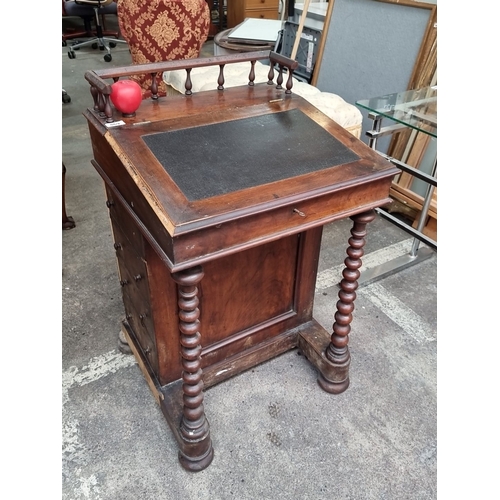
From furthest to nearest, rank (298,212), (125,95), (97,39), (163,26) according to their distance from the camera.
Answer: (97,39)
(163,26)
(125,95)
(298,212)

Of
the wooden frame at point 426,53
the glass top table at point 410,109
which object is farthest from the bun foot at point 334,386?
the wooden frame at point 426,53

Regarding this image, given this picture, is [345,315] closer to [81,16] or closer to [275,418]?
[275,418]

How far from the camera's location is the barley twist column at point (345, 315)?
144 centimetres

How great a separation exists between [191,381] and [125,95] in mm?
845

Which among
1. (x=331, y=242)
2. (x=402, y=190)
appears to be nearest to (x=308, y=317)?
(x=331, y=242)

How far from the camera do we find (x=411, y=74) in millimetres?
2695

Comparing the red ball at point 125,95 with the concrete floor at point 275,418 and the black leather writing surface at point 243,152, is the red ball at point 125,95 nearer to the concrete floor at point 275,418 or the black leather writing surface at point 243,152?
the black leather writing surface at point 243,152

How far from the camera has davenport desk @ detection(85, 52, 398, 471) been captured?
3.59 ft

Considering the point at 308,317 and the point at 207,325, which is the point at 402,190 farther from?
the point at 207,325

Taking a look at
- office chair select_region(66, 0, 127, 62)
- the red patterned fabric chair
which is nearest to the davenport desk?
the red patterned fabric chair

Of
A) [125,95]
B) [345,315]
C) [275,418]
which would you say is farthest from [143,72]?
[275,418]

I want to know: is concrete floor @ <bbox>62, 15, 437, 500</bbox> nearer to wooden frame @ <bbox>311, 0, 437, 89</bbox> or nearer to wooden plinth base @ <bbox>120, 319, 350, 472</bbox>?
wooden plinth base @ <bbox>120, 319, 350, 472</bbox>

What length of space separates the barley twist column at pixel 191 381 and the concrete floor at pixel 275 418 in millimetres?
61

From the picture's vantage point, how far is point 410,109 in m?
2.00
